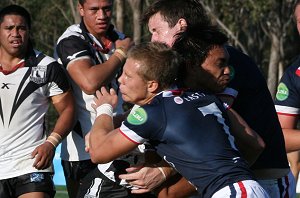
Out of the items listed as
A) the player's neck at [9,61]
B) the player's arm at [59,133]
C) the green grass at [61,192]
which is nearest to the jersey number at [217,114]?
the player's arm at [59,133]

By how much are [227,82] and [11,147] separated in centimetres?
278

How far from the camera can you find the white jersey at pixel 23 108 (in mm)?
6672

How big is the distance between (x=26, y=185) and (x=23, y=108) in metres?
0.60

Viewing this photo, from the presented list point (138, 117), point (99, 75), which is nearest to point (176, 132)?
point (138, 117)

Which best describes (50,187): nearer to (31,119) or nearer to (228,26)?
(31,119)

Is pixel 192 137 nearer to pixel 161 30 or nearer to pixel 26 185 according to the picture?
pixel 161 30

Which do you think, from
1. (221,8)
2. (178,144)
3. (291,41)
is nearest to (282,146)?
(178,144)

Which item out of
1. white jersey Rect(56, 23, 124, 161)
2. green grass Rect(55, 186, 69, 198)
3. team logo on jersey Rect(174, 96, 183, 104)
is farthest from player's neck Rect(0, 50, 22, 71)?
green grass Rect(55, 186, 69, 198)

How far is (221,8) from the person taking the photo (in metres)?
28.7

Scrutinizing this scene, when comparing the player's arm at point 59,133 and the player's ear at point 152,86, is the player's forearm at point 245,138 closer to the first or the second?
the player's ear at point 152,86

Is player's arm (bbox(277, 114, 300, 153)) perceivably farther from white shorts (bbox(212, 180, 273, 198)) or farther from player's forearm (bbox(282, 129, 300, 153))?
white shorts (bbox(212, 180, 273, 198))

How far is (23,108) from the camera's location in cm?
668

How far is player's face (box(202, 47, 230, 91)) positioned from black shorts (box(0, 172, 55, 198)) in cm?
262

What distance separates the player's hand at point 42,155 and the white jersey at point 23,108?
0.08m
